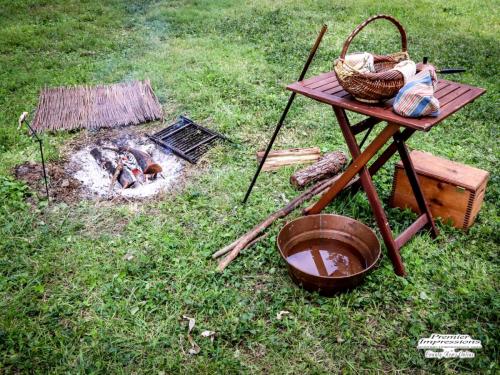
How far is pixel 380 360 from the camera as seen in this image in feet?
9.93

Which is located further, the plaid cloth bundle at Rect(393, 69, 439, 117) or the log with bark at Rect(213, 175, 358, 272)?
the log with bark at Rect(213, 175, 358, 272)

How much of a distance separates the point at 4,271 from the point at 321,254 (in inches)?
111

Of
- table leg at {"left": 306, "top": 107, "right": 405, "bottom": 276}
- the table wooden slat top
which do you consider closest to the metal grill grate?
the table wooden slat top

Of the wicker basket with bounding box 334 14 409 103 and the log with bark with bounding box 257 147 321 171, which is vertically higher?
the wicker basket with bounding box 334 14 409 103

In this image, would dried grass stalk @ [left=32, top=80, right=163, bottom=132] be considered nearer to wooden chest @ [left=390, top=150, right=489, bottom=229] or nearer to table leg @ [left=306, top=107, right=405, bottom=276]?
table leg @ [left=306, top=107, right=405, bottom=276]

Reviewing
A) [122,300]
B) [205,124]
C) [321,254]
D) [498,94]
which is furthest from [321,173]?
[498,94]

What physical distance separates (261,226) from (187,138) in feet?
7.12

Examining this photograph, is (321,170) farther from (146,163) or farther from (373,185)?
(146,163)

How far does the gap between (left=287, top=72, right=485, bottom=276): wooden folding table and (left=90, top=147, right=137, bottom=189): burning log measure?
82.6 inches

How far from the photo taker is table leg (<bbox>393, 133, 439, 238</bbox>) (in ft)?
12.5

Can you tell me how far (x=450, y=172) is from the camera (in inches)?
161

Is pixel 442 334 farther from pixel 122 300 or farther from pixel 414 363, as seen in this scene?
pixel 122 300

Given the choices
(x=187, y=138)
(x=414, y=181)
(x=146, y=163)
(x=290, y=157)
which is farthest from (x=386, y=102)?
(x=187, y=138)

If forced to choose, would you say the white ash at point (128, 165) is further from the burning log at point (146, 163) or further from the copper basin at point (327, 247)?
the copper basin at point (327, 247)
